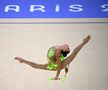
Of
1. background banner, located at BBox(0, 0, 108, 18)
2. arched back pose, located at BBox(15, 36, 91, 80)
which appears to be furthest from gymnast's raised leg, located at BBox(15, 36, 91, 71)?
background banner, located at BBox(0, 0, 108, 18)

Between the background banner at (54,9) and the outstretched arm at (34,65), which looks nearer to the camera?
the outstretched arm at (34,65)

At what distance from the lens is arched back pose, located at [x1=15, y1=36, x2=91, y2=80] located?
2471mm

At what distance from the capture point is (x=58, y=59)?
8.05 ft

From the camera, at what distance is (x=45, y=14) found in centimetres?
273

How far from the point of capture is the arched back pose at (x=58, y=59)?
247cm

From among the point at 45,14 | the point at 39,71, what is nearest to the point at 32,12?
Result: the point at 45,14

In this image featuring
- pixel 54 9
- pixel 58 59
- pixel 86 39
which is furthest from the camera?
pixel 54 9

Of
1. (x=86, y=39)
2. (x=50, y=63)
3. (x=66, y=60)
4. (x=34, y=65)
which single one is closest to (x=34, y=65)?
(x=34, y=65)

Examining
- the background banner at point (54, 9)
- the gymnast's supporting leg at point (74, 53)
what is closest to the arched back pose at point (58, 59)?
the gymnast's supporting leg at point (74, 53)

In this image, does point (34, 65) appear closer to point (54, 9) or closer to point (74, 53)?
point (74, 53)

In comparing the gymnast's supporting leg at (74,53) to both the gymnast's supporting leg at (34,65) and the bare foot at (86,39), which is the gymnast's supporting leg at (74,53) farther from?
the gymnast's supporting leg at (34,65)

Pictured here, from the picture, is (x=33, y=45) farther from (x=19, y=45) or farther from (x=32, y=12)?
(x=32, y=12)

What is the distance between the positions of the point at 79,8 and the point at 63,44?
467mm

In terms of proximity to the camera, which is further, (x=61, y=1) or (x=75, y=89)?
(x=61, y=1)
